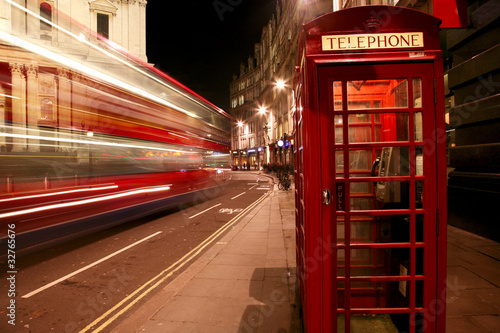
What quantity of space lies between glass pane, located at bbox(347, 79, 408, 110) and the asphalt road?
13.8ft

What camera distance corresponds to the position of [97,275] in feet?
16.3

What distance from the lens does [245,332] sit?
3.05 meters

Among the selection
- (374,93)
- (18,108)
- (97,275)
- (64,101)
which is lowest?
(97,275)

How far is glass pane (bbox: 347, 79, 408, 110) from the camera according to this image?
9.05 ft

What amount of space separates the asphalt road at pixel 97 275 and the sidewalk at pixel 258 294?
48 cm

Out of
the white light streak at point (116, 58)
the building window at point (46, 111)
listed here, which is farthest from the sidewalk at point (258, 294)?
the white light streak at point (116, 58)

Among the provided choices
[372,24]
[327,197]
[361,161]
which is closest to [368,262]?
[361,161]

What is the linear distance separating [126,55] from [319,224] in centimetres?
813

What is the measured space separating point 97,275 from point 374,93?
568 cm

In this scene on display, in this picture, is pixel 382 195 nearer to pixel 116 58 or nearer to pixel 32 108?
pixel 32 108

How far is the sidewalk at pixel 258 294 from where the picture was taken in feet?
10.3

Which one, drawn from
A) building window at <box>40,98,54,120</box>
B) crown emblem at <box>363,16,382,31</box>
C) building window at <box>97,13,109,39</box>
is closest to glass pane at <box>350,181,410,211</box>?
crown emblem at <box>363,16,382,31</box>

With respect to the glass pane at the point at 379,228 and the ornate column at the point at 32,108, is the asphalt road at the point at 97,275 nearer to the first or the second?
the ornate column at the point at 32,108

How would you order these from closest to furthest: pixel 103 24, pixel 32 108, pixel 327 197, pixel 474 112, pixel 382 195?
pixel 327 197 < pixel 382 195 < pixel 32 108 < pixel 474 112 < pixel 103 24
